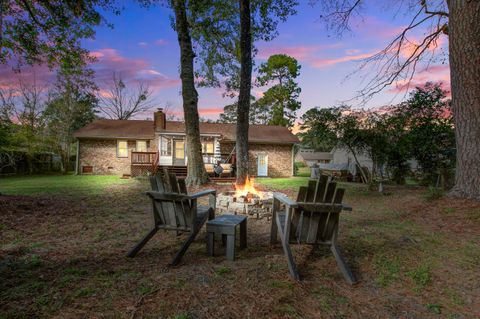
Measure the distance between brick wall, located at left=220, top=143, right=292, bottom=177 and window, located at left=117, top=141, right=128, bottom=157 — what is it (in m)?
7.31

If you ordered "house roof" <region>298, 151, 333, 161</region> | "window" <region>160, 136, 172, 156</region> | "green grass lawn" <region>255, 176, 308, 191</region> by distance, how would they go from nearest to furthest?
"green grass lawn" <region>255, 176, 308, 191</region>
"window" <region>160, 136, 172, 156</region>
"house roof" <region>298, 151, 333, 161</region>

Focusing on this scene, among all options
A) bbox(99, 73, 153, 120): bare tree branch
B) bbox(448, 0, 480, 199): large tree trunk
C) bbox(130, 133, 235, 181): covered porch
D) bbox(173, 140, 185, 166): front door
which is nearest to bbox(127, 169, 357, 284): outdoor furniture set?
bbox(448, 0, 480, 199): large tree trunk

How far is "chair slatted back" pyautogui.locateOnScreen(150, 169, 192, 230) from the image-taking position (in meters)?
3.45

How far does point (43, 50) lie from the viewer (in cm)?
888

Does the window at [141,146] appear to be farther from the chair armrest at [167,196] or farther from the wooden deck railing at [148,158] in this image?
the chair armrest at [167,196]

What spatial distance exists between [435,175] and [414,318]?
455 inches

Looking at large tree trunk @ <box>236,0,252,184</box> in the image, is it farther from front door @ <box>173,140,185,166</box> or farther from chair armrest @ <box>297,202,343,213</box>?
front door @ <box>173,140,185,166</box>

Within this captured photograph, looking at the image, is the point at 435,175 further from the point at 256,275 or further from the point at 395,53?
the point at 256,275

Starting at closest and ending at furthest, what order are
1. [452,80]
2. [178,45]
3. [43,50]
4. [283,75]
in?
[452,80], [43,50], [178,45], [283,75]

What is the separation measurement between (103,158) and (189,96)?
11195 mm

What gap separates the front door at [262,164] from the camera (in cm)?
2038

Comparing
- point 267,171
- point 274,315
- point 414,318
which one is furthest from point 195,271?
point 267,171

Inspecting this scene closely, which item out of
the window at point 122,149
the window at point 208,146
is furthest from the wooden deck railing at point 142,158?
the window at point 208,146

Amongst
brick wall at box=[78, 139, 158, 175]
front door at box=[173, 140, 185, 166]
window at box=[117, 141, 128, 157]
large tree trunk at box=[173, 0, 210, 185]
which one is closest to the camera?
large tree trunk at box=[173, 0, 210, 185]
